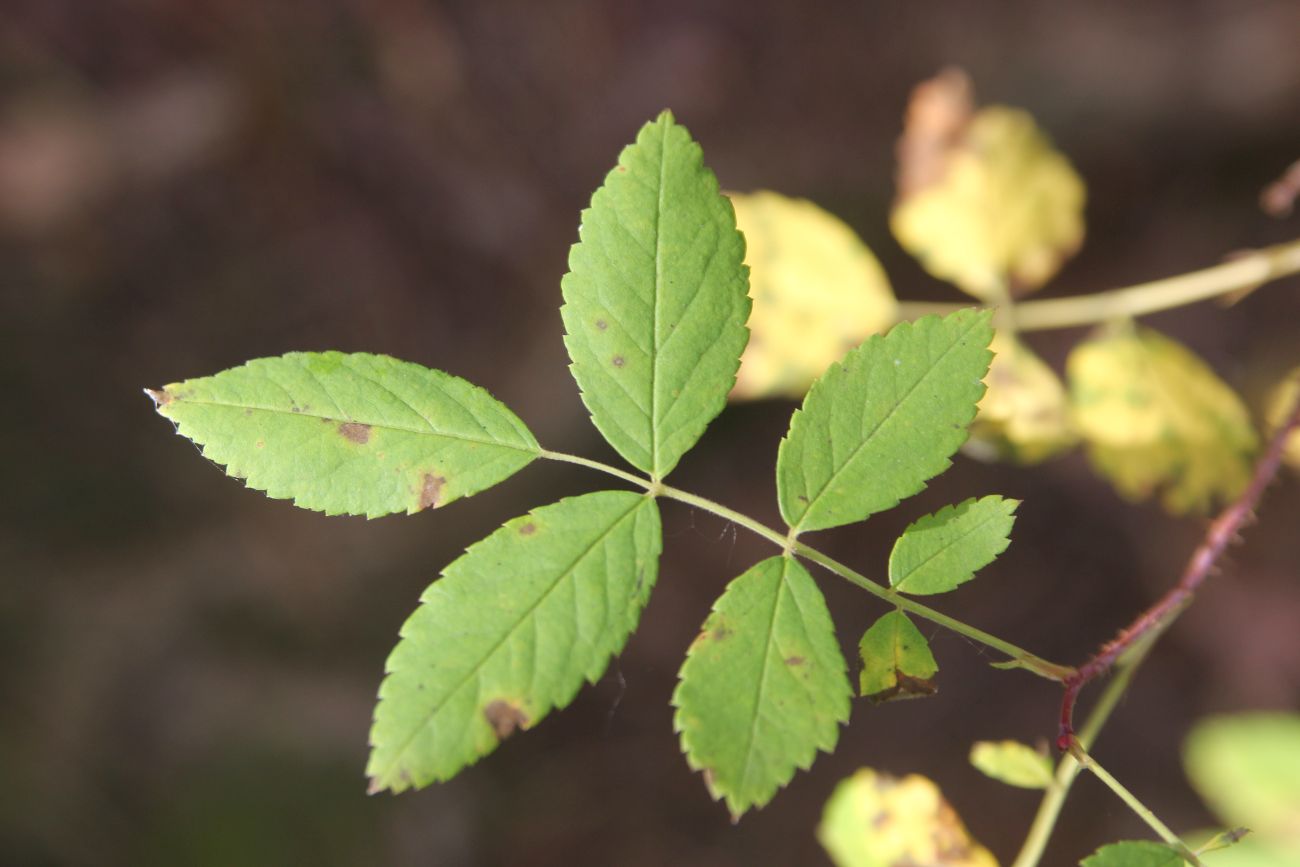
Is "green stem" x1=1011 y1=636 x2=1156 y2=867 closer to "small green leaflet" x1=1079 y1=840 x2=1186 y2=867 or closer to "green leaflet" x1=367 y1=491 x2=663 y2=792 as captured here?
"small green leaflet" x1=1079 y1=840 x2=1186 y2=867

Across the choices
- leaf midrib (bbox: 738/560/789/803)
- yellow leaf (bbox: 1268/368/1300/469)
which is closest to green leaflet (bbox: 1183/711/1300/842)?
yellow leaf (bbox: 1268/368/1300/469)

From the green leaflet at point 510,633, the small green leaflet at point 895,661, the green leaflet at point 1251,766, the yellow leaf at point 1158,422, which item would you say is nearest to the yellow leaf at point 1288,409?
the yellow leaf at point 1158,422

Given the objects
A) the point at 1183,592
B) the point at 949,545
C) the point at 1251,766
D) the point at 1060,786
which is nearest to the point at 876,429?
the point at 949,545

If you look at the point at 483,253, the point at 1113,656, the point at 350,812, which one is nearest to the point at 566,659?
the point at 1113,656

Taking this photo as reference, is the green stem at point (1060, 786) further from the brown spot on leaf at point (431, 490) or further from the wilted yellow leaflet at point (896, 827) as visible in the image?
the brown spot on leaf at point (431, 490)

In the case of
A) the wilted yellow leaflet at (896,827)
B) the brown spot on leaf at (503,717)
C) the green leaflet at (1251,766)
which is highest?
the brown spot on leaf at (503,717)
